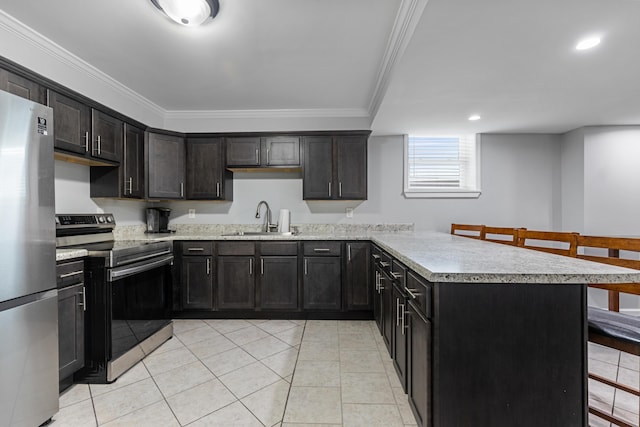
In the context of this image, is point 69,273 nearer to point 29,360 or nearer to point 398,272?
point 29,360

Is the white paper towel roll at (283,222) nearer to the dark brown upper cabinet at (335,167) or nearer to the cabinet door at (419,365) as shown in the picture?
the dark brown upper cabinet at (335,167)

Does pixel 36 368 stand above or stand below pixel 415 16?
below

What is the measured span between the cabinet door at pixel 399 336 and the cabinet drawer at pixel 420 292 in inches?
7.1

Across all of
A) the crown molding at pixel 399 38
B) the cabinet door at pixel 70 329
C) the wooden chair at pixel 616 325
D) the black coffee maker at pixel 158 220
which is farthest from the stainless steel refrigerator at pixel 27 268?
the wooden chair at pixel 616 325

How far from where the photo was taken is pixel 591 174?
325 centimetres

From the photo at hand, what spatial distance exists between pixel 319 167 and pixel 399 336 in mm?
2101

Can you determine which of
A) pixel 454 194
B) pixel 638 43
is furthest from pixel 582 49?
pixel 454 194

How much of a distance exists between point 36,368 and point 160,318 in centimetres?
105

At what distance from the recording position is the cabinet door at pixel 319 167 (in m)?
3.31

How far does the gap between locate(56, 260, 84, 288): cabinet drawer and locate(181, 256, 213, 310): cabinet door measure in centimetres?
119

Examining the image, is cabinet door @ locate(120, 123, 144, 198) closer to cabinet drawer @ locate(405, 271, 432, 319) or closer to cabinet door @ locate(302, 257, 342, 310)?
cabinet door @ locate(302, 257, 342, 310)

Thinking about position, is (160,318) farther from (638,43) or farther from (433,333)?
(638,43)

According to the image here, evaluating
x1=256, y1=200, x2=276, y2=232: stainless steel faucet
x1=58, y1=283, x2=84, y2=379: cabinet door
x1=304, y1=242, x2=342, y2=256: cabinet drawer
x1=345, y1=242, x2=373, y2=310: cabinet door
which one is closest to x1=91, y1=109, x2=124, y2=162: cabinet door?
x1=58, y1=283, x2=84, y2=379: cabinet door

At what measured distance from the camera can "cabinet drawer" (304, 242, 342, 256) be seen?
3.03 meters
